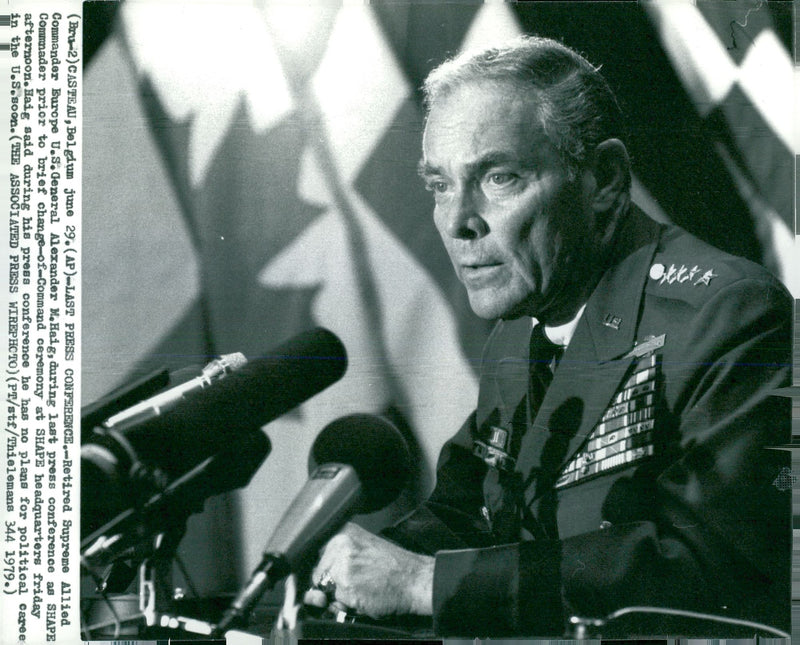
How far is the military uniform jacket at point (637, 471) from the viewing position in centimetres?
232

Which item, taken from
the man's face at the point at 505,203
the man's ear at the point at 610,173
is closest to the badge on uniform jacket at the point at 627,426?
the man's face at the point at 505,203

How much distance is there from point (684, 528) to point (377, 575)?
2.77 feet

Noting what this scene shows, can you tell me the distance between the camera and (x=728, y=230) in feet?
8.07

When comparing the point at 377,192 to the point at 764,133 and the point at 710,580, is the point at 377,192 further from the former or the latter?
the point at 710,580

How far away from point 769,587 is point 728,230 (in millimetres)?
1019

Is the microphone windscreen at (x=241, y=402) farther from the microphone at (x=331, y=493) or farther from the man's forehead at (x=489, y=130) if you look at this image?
the man's forehead at (x=489, y=130)

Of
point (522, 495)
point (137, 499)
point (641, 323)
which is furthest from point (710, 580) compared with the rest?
point (137, 499)

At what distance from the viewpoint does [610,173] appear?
2408mm

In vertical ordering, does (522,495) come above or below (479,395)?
below

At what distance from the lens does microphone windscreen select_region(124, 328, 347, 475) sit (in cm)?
238

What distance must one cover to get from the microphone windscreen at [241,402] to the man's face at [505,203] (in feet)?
1.55

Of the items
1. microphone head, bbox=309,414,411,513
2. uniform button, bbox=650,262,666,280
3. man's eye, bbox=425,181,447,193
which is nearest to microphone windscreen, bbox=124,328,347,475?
microphone head, bbox=309,414,411,513

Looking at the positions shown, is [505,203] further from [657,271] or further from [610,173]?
[657,271]

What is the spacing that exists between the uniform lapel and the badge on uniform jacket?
2 cm
